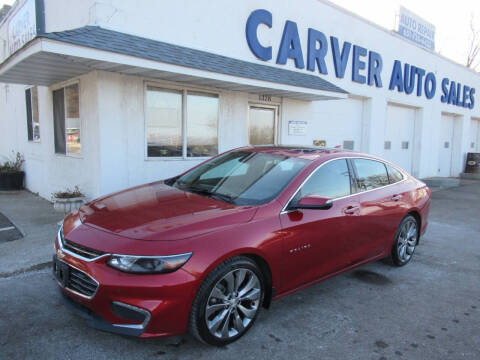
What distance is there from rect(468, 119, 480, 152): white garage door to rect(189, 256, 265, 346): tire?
19930 millimetres

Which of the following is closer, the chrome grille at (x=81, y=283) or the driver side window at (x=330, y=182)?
the chrome grille at (x=81, y=283)

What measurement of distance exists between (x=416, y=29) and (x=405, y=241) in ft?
40.0

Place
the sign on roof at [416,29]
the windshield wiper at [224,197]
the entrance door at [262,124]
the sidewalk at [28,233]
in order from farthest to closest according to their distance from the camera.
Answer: the sign on roof at [416,29] → the entrance door at [262,124] → the sidewalk at [28,233] → the windshield wiper at [224,197]

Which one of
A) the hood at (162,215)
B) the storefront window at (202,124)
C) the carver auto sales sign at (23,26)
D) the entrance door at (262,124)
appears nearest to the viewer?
the hood at (162,215)

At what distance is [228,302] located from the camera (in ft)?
9.27

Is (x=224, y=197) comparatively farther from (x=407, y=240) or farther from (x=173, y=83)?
(x=173, y=83)

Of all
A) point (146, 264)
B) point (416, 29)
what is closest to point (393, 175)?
point (146, 264)

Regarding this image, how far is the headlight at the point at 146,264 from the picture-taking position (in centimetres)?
251

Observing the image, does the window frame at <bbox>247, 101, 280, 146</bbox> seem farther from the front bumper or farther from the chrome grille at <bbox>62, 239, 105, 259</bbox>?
the front bumper

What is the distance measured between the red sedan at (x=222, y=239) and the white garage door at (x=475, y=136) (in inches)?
714

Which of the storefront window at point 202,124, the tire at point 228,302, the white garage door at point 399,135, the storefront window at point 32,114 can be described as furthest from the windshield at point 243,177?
the white garage door at point 399,135

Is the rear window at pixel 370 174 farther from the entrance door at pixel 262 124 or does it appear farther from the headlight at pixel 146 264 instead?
the entrance door at pixel 262 124

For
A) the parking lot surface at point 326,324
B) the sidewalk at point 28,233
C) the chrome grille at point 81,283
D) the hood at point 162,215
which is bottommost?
the parking lot surface at point 326,324

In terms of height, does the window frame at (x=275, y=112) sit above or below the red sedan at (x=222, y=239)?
above
